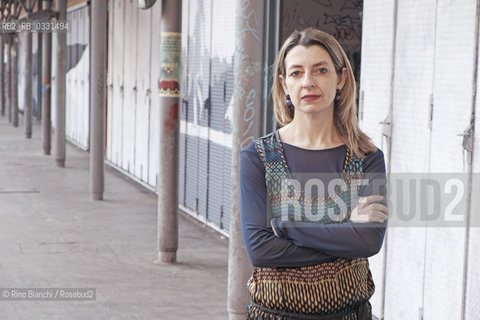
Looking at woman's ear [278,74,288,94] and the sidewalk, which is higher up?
woman's ear [278,74,288,94]

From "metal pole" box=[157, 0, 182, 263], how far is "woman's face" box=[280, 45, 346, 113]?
4823 mm

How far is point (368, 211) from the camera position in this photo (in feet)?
7.94

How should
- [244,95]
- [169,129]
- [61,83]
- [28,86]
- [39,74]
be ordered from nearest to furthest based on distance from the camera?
1. [244,95]
2. [169,129]
3. [61,83]
4. [28,86]
5. [39,74]

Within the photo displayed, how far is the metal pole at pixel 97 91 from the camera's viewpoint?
10586 mm

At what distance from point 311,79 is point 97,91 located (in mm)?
8576

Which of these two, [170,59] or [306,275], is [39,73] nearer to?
[170,59]

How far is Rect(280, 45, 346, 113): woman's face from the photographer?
240cm

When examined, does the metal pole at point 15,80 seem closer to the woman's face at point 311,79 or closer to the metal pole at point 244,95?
the metal pole at point 244,95

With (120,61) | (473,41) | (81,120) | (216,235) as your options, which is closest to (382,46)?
(473,41)

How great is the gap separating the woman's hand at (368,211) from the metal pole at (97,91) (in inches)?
337

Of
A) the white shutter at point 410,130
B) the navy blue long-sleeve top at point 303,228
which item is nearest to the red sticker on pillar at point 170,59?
the white shutter at point 410,130

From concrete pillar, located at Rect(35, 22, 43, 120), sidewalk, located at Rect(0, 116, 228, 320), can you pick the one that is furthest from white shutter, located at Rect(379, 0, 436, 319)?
concrete pillar, located at Rect(35, 22, 43, 120)

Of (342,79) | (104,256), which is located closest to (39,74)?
(104,256)

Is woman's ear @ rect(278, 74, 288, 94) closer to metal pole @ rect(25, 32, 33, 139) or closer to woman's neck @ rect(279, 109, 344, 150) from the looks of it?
woman's neck @ rect(279, 109, 344, 150)
